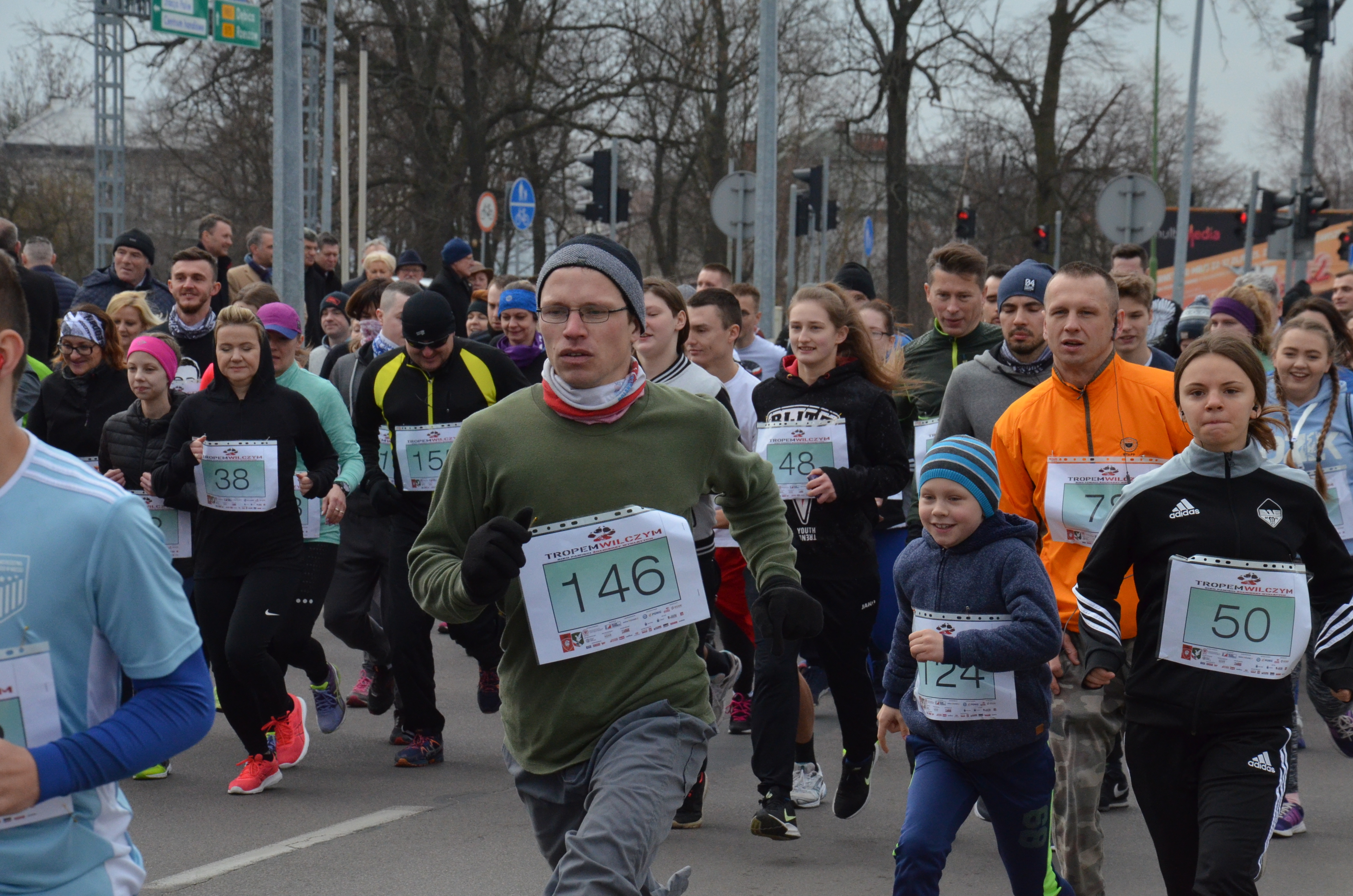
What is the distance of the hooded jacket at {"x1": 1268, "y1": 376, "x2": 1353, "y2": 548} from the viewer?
6.88 meters

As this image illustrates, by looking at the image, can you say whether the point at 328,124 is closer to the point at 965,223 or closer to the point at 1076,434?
the point at 965,223

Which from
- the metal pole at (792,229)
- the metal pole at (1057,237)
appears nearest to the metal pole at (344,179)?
the metal pole at (792,229)

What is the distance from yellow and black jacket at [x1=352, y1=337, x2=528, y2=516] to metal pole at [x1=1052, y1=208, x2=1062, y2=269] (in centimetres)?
2942

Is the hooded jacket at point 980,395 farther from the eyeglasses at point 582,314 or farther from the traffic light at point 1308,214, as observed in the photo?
the traffic light at point 1308,214

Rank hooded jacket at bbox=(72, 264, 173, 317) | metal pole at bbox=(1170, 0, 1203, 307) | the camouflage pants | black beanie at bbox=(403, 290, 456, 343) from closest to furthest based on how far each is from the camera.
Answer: the camouflage pants → black beanie at bbox=(403, 290, 456, 343) → hooded jacket at bbox=(72, 264, 173, 317) → metal pole at bbox=(1170, 0, 1203, 307)

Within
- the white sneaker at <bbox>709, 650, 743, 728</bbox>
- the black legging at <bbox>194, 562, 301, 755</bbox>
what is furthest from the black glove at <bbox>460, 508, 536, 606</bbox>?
the black legging at <bbox>194, 562, 301, 755</bbox>

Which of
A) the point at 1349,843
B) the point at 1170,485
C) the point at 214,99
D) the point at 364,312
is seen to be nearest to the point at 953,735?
the point at 1170,485

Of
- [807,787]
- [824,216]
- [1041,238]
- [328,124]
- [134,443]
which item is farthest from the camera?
[1041,238]

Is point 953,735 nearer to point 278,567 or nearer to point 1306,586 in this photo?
point 1306,586

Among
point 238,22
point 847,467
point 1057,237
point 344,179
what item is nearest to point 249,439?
point 847,467

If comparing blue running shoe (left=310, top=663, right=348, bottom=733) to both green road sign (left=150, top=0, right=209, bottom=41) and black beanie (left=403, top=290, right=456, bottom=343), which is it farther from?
green road sign (left=150, top=0, right=209, bottom=41)

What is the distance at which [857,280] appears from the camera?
10727mm

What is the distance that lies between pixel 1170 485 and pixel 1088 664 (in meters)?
0.57

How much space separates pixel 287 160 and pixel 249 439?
6.49m
